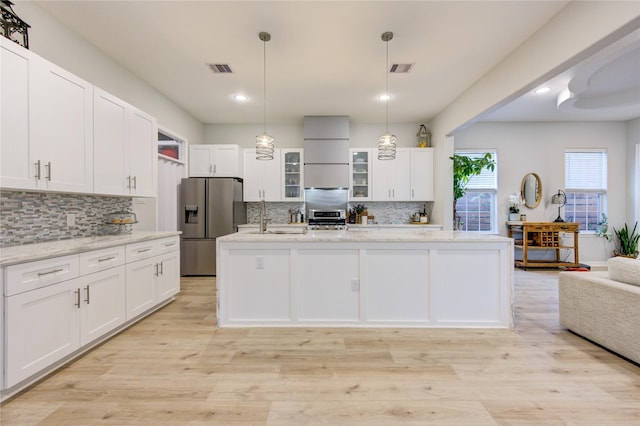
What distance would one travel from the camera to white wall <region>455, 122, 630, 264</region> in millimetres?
5648

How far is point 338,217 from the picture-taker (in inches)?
210

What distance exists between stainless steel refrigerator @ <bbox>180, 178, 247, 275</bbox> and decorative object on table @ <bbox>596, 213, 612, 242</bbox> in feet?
23.9

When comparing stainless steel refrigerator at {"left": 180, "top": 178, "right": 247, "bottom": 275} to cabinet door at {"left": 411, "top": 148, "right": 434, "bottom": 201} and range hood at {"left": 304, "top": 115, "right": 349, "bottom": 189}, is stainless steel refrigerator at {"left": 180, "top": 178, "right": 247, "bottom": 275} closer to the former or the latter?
range hood at {"left": 304, "top": 115, "right": 349, "bottom": 189}

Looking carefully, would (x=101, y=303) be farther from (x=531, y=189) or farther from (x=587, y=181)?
(x=587, y=181)

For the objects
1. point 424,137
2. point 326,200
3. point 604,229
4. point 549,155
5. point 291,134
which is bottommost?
point 604,229

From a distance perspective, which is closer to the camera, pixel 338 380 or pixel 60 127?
pixel 338 380

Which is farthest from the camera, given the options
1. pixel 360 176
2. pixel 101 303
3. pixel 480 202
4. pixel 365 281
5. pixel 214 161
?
pixel 480 202

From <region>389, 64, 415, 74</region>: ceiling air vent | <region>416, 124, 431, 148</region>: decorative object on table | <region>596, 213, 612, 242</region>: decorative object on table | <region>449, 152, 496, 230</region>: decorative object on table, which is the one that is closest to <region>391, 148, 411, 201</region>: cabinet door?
<region>416, 124, 431, 148</region>: decorative object on table

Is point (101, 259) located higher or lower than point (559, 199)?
lower

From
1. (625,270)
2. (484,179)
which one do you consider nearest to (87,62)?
(625,270)

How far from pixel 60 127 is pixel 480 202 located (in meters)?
6.53

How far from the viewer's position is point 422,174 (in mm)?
5422

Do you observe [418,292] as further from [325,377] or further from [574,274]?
[574,274]

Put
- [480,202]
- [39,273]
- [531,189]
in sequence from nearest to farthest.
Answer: [39,273], [531,189], [480,202]
